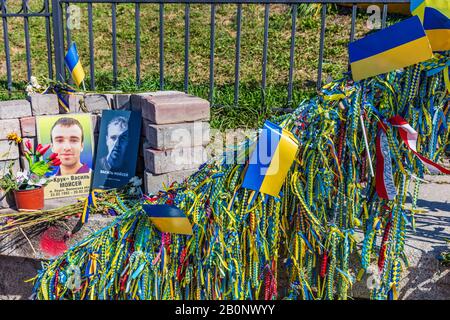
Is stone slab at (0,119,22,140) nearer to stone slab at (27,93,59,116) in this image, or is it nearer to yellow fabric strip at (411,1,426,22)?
stone slab at (27,93,59,116)

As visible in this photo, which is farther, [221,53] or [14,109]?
[221,53]

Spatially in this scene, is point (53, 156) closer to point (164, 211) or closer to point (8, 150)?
point (8, 150)

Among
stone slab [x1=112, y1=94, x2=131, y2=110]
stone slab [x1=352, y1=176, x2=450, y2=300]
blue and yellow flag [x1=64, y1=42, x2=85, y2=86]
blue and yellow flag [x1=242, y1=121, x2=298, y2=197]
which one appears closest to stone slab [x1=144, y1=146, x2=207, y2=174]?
stone slab [x1=112, y1=94, x2=131, y2=110]

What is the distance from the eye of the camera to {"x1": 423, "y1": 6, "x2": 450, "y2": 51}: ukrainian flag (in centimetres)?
210

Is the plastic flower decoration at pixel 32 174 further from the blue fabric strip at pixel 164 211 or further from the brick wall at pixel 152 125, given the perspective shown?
the blue fabric strip at pixel 164 211

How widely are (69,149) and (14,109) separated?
42 centimetres

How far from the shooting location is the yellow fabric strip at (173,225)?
2379 millimetres

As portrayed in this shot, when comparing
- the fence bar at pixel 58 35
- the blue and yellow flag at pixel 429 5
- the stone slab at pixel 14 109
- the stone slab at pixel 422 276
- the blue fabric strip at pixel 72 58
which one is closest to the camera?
the blue and yellow flag at pixel 429 5

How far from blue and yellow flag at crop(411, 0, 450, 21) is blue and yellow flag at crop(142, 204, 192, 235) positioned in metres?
1.24

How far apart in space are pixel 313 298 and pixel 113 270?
87 cm

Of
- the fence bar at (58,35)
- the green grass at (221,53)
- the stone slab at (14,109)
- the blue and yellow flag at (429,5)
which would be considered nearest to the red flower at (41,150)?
the stone slab at (14,109)

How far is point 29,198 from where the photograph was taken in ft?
11.1

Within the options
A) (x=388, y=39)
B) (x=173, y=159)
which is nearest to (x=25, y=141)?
(x=173, y=159)
